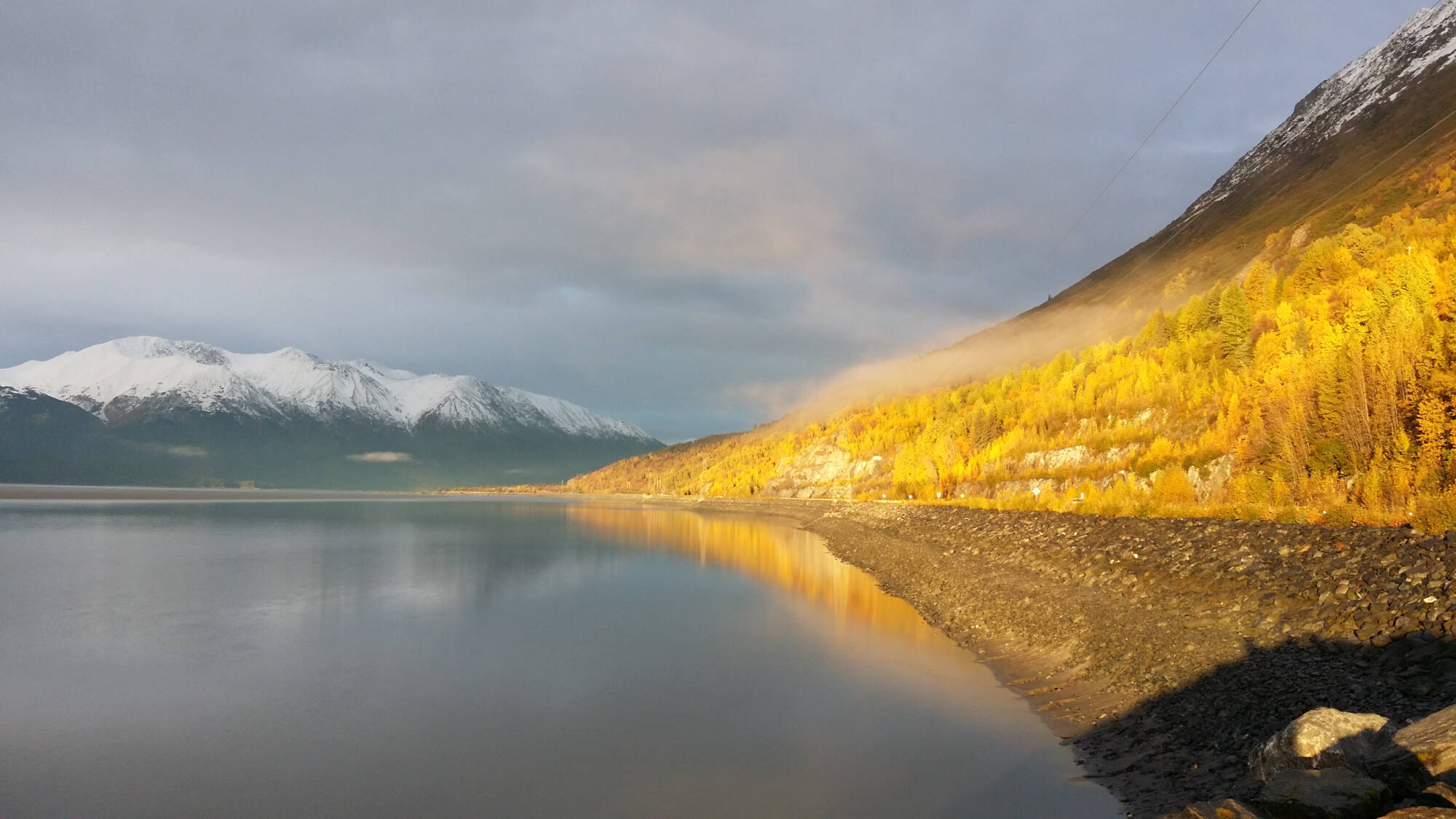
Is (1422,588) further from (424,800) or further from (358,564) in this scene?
(358,564)

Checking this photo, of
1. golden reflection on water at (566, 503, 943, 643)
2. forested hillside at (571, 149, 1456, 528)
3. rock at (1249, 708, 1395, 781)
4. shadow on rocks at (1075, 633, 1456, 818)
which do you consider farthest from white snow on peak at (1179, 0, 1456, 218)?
rock at (1249, 708, 1395, 781)

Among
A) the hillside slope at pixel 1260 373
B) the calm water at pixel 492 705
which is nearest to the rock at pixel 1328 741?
the calm water at pixel 492 705

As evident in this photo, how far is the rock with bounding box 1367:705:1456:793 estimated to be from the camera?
6.14 metres

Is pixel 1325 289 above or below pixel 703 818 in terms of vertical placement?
above

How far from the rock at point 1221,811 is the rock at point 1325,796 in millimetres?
200

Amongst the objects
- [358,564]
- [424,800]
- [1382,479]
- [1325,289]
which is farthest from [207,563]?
[1325,289]

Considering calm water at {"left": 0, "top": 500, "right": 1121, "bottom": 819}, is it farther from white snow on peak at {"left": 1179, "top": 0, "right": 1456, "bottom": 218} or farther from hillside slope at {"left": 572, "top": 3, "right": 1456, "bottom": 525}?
white snow on peak at {"left": 1179, "top": 0, "right": 1456, "bottom": 218}

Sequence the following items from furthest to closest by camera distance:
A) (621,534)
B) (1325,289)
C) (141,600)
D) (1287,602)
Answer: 1. (621,534)
2. (1325,289)
3. (141,600)
4. (1287,602)

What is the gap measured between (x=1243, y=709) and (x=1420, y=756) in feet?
18.9

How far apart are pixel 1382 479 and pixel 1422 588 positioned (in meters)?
15.9

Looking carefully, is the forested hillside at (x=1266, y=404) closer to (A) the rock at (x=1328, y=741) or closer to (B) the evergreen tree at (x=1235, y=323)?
(B) the evergreen tree at (x=1235, y=323)

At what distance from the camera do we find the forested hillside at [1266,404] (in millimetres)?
27578

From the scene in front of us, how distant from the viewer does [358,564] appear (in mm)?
42531

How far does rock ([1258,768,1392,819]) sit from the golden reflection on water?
1629 cm
